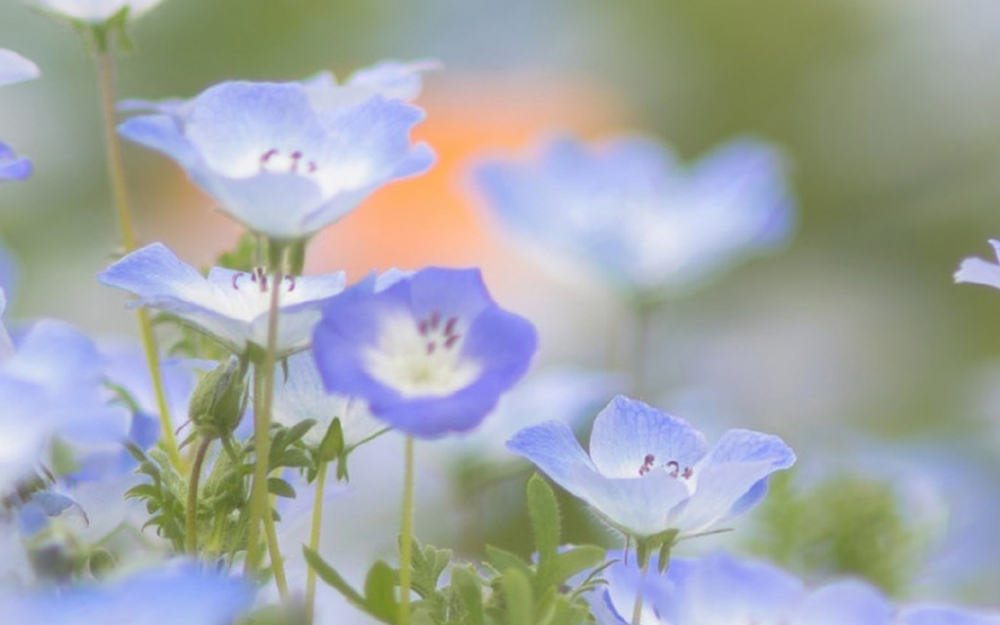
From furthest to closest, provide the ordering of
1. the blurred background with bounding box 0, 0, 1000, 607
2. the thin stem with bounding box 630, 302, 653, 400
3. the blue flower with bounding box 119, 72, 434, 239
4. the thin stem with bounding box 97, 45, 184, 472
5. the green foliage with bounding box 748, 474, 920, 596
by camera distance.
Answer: the blurred background with bounding box 0, 0, 1000, 607, the thin stem with bounding box 630, 302, 653, 400, the green foliage with bounding box 748, 474, 920, 596, the thin stem with bounding box 97, 45, 184, 472, the blue flower with bounding box 119, 72, 434, 239

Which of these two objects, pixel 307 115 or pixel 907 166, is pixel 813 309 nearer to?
pixel 907 166

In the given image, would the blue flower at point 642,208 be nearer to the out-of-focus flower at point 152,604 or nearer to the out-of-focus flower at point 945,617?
the out-of-focus flower at point 945,617

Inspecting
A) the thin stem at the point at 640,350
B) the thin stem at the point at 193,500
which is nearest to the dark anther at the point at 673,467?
the thin stem at the point at 193,500

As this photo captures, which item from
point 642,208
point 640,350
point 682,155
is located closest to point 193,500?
point 640,350

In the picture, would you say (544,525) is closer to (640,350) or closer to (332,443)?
(332,443)

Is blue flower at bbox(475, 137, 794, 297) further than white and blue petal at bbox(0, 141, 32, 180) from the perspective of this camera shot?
Yes

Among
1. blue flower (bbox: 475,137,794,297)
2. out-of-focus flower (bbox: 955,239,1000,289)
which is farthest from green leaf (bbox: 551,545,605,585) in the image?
blue flower (bbox: 475,137,794,297)

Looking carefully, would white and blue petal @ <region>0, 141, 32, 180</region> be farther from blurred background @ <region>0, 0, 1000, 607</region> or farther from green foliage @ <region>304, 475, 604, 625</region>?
blurred background @ <region>0, 0, 1000, 607</region>
